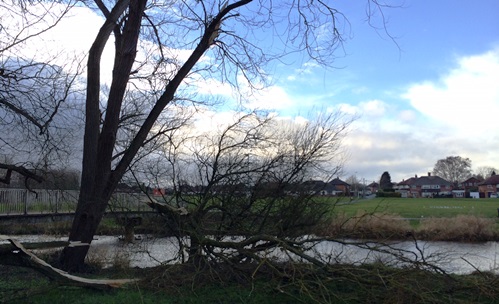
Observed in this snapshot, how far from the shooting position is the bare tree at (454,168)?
132 meters

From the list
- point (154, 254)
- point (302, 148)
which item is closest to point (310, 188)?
point (302, 148)

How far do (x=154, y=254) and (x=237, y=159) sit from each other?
3149mm

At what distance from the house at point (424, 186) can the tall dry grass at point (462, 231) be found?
112 m

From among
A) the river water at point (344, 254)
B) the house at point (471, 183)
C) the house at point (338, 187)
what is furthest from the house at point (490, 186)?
the house at point (338, 187)

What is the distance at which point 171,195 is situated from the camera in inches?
482

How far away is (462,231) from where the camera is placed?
84.8ft

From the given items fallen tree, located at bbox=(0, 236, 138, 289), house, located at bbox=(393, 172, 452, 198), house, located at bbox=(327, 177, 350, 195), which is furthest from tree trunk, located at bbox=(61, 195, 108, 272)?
house, located at bbox=(393, 172, 452, 198)

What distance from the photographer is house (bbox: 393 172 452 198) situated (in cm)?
13638

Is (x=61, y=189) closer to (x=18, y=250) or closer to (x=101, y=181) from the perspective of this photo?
(x=101, y=181)

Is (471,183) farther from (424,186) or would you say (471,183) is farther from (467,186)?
(424,186)

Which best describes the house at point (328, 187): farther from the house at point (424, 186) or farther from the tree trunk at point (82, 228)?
the house at point (424, 186)

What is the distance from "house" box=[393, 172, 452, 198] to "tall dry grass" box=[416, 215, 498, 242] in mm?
111752

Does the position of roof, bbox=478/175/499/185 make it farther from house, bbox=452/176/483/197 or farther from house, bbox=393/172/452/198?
house, bbox=393/172/452/198

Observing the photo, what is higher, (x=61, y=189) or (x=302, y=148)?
(x=302, y=148)
